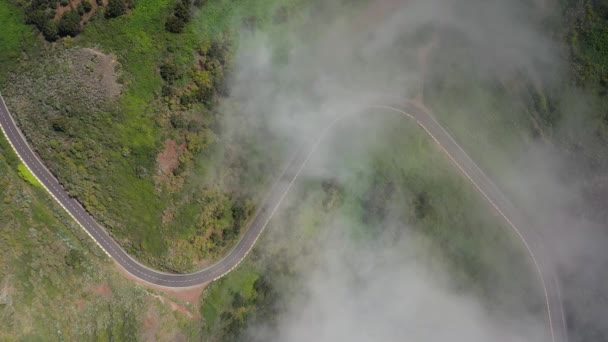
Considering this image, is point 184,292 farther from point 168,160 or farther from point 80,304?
point 168,160

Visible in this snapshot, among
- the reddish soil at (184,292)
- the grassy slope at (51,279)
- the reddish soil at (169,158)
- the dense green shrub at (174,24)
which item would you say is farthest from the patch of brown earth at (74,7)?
the reddish soil at (184,292)

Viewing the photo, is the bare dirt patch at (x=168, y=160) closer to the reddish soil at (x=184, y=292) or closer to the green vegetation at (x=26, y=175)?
the reddish soil at (x=184, y=292)

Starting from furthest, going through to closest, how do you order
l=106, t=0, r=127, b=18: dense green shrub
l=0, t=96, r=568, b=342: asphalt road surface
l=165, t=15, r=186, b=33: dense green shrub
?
l=165, t=15, r=186, b=33: dense green shrub < l=106, t=0, r=127, b=18: dense green shrub < l=0, t=96, r=568, b=342: asphalt road surface

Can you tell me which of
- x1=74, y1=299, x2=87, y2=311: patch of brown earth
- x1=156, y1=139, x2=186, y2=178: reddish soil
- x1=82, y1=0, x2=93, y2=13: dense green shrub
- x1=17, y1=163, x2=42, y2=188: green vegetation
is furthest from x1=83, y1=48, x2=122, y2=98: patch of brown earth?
x1=74, y1=299, x2=87, y2=311: patch of brown earth

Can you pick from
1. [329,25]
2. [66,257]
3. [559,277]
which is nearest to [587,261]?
[559,277]

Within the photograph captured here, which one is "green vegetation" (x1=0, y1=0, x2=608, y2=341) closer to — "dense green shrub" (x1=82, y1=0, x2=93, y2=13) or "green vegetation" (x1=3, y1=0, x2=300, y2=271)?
"green vegetation" (x1=3, y1=0, x2=300, y2=271)

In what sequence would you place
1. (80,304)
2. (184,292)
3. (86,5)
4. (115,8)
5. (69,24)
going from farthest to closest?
1. (184,292)
2. (115,8)
3. (86,5)
4. (80,304)
5. (69,24)

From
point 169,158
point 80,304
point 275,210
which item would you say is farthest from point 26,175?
point 275,210
